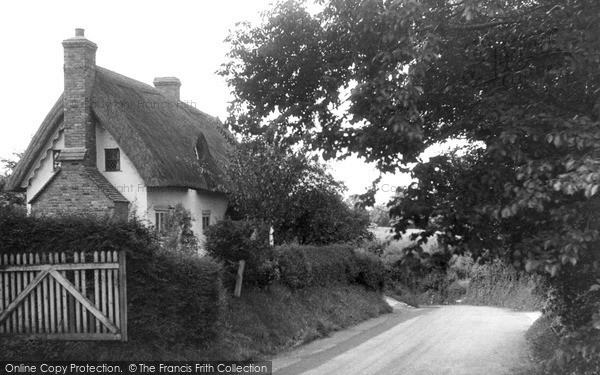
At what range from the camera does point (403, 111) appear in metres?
7.96

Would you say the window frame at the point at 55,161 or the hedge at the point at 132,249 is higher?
the window frame at the point at 55,161

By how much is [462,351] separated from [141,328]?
711 cm

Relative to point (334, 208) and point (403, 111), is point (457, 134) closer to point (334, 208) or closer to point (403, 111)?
point (403, 111)

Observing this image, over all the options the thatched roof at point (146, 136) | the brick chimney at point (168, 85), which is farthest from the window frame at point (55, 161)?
the brick chimney at point (168, 85)

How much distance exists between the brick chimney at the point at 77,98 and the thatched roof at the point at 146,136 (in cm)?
44

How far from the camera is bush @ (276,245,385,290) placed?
18.0 metres

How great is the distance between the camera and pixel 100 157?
21578mm

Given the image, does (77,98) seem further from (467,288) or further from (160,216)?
(467,288)

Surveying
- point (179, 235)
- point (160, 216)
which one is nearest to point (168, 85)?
point (160, 216)

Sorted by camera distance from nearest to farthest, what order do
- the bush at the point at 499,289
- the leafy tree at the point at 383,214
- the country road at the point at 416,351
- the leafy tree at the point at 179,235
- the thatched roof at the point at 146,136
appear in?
the leafy tree at the point at 383,214 < the country road at the point at 416,351 < the leafy tree at the point at 179,235 < the thatched roof at the point at 146,136 < the bush at the point at 499,289

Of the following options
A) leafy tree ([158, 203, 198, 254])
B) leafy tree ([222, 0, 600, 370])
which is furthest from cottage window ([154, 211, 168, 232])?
leafy tree ([222, 0, 600, 370])

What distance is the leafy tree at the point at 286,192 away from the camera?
1752cm

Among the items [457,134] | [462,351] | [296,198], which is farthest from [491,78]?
[296,198]

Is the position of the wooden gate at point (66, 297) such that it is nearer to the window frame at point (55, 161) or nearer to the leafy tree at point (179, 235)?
the leafy tree at point (179, 235)
